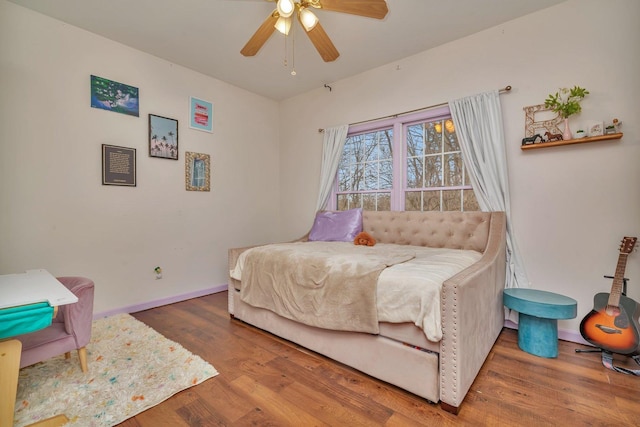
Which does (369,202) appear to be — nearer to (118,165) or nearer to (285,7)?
(285,7)

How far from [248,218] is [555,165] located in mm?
3483

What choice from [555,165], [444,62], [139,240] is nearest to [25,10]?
[139,240]

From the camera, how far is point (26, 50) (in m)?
2.35

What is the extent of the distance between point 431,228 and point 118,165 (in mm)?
3190

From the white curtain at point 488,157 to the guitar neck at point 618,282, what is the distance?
22.9 inches

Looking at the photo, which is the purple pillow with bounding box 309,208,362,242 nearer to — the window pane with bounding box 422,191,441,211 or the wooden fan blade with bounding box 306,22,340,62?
the window pane with bounding box 422,191,441,211

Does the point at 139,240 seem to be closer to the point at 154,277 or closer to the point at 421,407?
the point at 154,277

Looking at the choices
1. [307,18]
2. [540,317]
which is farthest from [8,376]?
[540,317]

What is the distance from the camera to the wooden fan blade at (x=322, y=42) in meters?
2.03

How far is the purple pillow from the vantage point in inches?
125

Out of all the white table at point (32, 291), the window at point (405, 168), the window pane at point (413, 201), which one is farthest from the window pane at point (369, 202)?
the white table at point (32, 291)

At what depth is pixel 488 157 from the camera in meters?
2.58

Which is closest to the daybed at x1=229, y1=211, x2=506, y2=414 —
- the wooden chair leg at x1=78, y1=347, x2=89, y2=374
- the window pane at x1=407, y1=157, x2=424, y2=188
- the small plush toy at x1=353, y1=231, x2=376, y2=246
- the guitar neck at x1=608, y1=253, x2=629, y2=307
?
the small plush toy at x1=353, y1=231, x2=376, y2=246

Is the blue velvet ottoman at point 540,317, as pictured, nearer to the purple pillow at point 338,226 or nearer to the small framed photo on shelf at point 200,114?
the purple pillow at point 338,226
